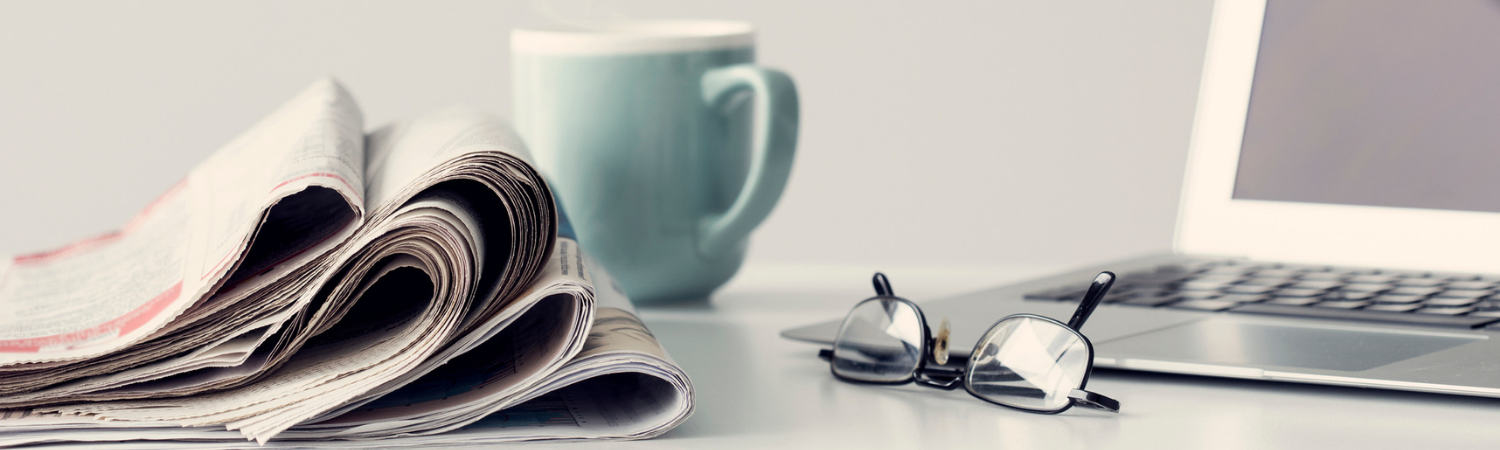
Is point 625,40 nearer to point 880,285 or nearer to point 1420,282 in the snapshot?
point 880,285

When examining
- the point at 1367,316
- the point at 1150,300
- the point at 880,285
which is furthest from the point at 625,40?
the point at 1367,316

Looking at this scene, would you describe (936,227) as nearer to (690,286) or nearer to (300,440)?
(690,286)

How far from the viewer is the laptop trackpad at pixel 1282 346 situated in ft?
1.73

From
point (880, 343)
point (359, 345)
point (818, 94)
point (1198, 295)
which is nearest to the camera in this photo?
point (359, 345)

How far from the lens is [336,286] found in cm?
46

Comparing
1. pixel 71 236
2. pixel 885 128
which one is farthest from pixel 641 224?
pixel 71 236

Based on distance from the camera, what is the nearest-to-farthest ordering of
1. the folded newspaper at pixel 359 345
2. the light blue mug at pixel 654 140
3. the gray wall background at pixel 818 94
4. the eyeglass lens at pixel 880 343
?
the folded newspaper at pixel 359 345
the eyeglass lens at pixel 880 343
the light blue mug at pixel 654 140
the gray wall background at pixel 818 94

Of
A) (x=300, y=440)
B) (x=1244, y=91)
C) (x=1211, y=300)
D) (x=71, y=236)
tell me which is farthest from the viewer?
(x=71, y=236)

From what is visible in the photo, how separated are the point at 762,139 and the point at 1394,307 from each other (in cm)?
39

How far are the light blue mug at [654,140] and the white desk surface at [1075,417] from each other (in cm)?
17

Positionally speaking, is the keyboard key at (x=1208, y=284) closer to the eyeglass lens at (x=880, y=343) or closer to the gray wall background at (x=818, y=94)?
the eyeglass lens at (x=880, y=343)

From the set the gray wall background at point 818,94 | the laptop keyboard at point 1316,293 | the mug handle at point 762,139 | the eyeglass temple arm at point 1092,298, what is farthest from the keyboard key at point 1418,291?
the gray wall background at point 818,94

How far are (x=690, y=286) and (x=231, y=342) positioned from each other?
0.41m

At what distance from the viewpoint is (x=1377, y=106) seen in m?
0.75
